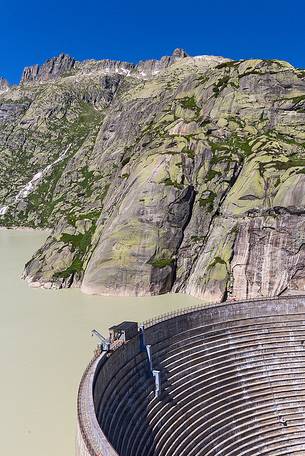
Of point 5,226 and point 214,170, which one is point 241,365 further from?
point 5,226

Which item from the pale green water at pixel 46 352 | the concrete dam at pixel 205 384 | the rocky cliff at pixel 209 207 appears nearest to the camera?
the concrete dam at pixel 205 384

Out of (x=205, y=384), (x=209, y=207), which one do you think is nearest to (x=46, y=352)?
(x=205, y=384)

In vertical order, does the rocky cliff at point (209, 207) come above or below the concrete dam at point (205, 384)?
above

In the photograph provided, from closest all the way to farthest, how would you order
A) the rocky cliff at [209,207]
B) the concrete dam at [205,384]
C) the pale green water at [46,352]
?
the concrete dam at [205,384] → the pale green water at [46,352] → the rocky cliff at [209,207]

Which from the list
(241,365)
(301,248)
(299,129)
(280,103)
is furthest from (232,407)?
(280,103)

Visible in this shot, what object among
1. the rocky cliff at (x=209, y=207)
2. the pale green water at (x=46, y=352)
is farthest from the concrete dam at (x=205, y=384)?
the rocky cliff at (x=209, y=207)

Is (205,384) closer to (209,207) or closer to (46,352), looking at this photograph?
(46,352)

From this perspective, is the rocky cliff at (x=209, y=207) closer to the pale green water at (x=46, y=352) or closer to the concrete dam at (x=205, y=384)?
the pale green water at (x=46, y=352)
